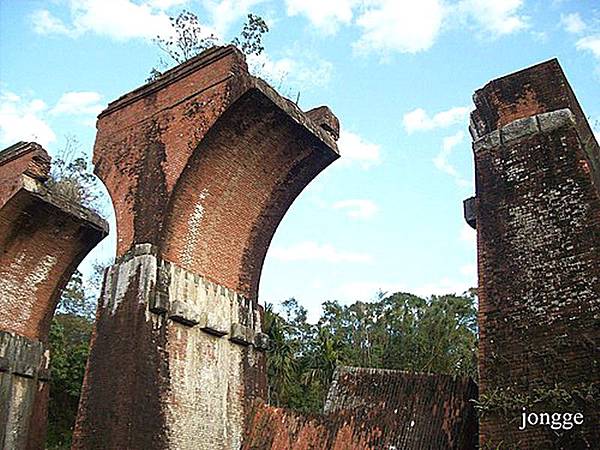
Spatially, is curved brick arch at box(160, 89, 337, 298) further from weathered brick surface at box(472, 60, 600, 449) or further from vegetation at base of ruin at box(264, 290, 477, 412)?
vegetation at base of ruin at box(264, 290, 477, 412)

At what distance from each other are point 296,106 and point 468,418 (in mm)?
5601

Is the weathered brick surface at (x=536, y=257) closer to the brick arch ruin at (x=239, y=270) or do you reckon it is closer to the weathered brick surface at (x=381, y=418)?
the brick arch ruin at (x=239, y=270)

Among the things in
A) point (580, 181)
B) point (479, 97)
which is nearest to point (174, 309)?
point (479, 97)

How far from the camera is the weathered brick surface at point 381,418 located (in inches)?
293

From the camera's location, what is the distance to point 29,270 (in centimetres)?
1330

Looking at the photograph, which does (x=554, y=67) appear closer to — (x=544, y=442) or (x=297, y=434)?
(x=544, y=442)

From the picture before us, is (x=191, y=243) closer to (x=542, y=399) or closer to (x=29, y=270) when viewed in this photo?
(x=29, y=270)

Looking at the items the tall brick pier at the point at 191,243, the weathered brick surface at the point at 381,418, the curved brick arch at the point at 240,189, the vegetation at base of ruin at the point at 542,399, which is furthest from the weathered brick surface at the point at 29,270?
the vegetation at base of ruin at the point at 542,399

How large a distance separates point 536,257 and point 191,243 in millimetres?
5300

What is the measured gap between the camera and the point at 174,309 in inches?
368

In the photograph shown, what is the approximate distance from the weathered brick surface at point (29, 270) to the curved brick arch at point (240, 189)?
4095 mm

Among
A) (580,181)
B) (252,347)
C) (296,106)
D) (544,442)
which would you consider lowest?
(544,442)

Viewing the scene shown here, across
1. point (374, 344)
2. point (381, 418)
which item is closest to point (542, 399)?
point (381, 418)

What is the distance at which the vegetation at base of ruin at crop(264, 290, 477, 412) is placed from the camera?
2458 cm
